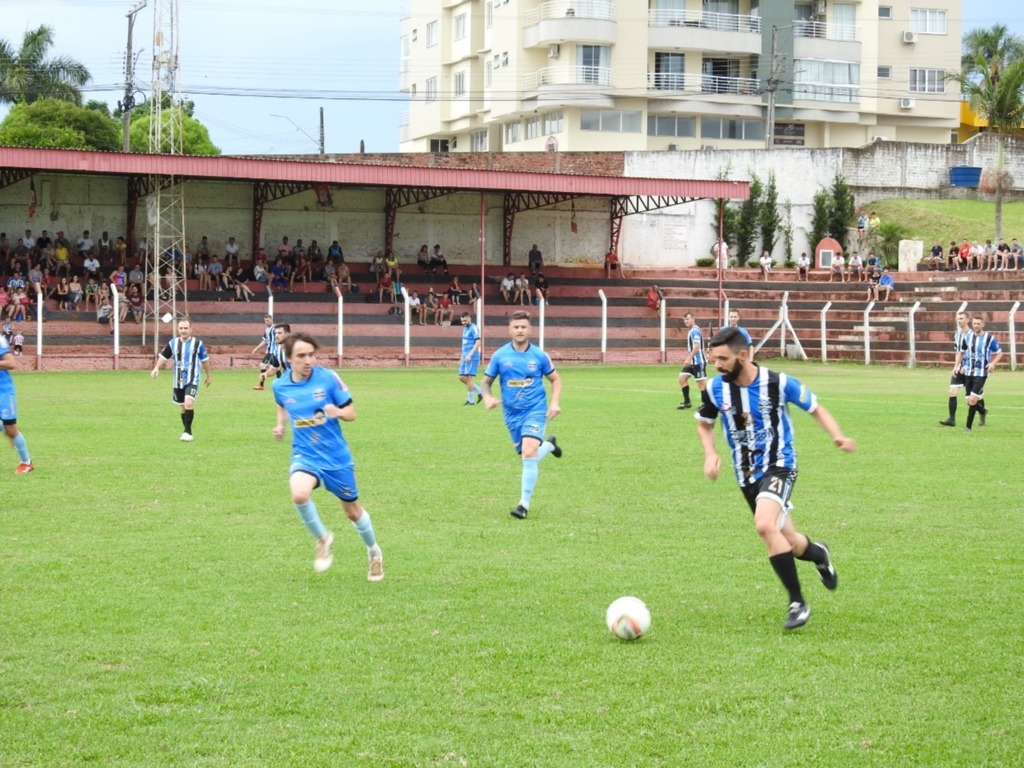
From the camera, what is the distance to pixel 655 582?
930 cm

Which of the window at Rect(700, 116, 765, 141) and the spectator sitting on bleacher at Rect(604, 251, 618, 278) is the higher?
the window at Rect(700, 116, 765, 141)

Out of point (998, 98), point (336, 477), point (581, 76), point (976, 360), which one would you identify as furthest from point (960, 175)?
point (336, 477)

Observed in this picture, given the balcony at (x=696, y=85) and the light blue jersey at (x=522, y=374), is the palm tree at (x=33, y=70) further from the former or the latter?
the light blue jersey at (x=522, y=374)

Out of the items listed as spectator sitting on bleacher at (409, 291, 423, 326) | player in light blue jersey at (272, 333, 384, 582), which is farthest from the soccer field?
spectator sitting on bleacher at (409, 291, 423, 326)

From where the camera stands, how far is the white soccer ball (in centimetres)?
754

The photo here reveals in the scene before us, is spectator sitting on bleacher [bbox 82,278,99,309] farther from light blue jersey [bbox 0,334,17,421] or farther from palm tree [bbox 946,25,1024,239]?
palm tree [bbox 946,25,1024,239]

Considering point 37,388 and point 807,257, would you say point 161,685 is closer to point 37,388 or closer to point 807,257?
point 37,388

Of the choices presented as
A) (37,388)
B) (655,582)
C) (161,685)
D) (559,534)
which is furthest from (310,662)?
(37,388)

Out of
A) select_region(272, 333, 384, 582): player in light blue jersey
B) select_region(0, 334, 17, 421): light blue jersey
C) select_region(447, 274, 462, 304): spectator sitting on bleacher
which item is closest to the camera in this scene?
select_region(272, 333, 384, 582): player in light blue jersey

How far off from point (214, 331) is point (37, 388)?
37.3 ft

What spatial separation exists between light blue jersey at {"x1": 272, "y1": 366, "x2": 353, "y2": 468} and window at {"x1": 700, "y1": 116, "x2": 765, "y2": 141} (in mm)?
63238

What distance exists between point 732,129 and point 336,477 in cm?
6446

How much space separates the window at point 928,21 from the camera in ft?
249

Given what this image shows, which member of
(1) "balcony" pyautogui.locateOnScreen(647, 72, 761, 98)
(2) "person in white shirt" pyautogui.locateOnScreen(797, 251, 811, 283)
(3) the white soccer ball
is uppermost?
(1) "balcony" pyautogui.locateOnScreen(647, 72, 761, 98)
